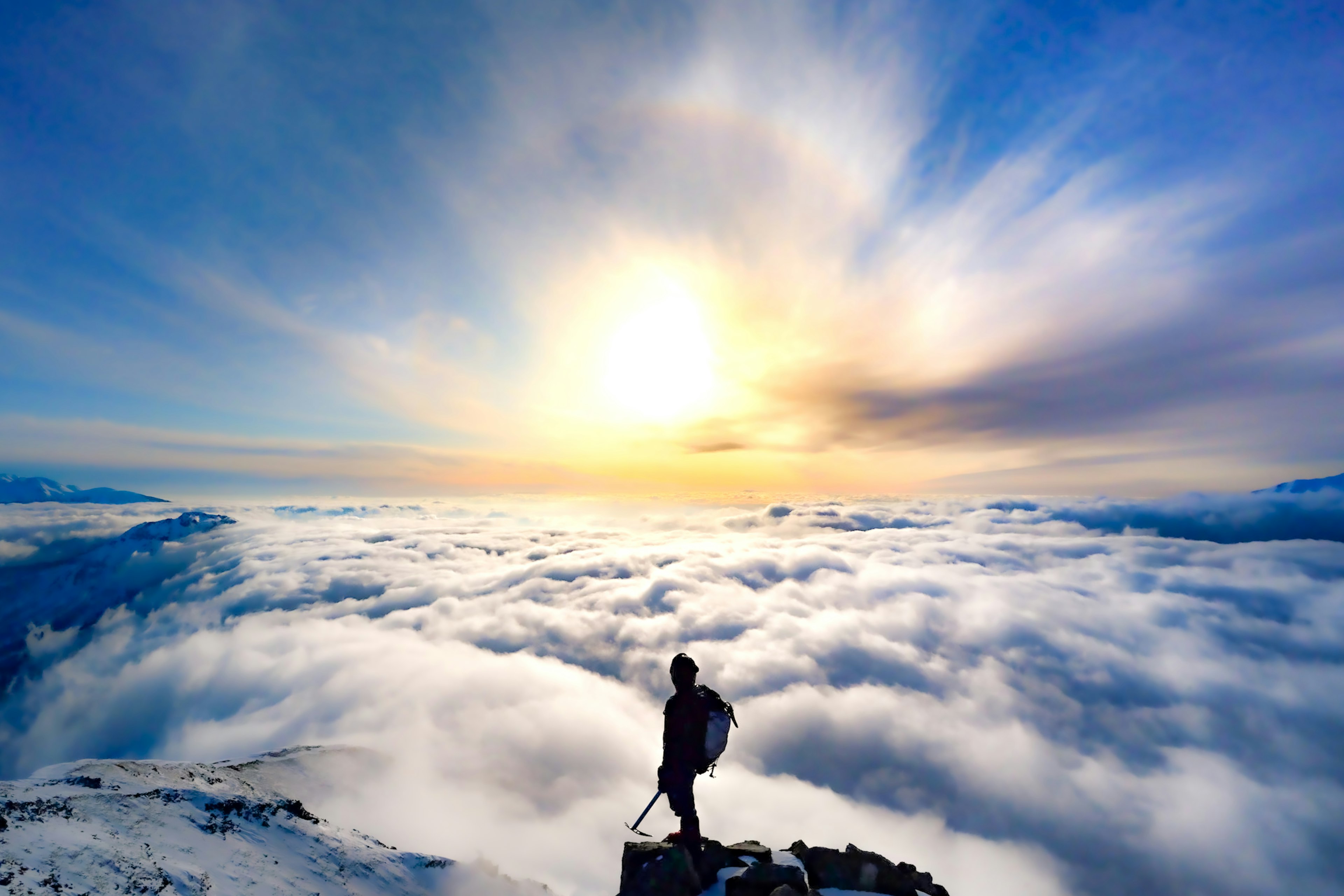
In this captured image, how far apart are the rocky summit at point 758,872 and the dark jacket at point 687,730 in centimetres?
176

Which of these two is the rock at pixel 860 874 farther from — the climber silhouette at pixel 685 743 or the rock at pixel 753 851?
the climber silhouette at pixel 685 743

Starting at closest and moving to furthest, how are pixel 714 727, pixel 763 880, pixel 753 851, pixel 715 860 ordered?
pixel 763 880 < pixel 714 727 < pixel 715 860 < pixel 753 851

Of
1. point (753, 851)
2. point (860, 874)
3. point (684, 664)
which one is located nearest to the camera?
point (684, 664)

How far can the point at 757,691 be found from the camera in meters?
147

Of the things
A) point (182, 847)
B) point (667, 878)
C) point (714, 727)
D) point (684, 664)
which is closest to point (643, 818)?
point (667, 878)

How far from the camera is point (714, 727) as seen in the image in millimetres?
10719

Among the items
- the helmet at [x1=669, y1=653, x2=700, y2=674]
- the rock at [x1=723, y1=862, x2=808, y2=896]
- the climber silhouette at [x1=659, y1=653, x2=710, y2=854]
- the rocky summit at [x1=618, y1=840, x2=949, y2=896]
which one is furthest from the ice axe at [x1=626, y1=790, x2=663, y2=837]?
the helmet at [x1=669, y1=653, x2=700, y2=674]

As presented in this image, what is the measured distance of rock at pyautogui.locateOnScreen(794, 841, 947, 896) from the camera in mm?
11359

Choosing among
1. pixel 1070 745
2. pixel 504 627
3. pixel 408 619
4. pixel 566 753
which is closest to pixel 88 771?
pixel 566 753

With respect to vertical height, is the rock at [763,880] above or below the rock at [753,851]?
above

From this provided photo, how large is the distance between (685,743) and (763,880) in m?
2.97

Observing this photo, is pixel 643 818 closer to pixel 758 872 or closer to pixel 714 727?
pixel 758 872

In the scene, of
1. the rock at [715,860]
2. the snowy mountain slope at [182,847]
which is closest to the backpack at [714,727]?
the rock at [715,860]

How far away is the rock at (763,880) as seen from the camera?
961 cm
